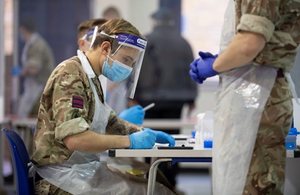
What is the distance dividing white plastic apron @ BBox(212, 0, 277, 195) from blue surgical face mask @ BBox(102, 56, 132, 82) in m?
0.49

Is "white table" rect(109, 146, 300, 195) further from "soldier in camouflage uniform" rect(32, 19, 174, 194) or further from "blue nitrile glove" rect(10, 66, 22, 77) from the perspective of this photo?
"blue nitrile glove" rect(10, 66, 22, 77)

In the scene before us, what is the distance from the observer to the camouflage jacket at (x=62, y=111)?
197 centimetres

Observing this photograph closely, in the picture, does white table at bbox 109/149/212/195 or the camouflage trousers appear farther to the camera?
white table at bbox 109/149/212/195

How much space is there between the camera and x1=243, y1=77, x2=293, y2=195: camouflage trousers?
1.82m

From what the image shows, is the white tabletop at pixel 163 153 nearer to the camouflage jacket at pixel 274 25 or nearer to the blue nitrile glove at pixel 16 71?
the camouflage jacket at pixel 274 25

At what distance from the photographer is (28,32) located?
575 centimetres

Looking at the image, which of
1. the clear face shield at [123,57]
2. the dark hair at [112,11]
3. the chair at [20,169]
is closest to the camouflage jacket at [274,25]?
the clear face shield at [123,57]

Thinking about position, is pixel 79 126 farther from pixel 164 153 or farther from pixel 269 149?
pixel 269 149

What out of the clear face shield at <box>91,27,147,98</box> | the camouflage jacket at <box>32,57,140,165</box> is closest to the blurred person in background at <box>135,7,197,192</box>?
the clear face shield at <box>91,27,147,98</box>

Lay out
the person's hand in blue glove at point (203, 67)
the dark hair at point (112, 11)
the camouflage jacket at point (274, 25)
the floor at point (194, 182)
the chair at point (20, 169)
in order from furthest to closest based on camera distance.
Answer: the dark hair at point (112, 11) < the floor at point (194, 182) < the chair at point (20, 169) < the person's hand in blue glove at point (203, 67) < the camouflage jacket at point (274, 25)

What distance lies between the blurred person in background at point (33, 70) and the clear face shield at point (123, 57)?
10.6 ft

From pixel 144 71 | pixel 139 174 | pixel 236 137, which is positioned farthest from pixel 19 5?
pixel 236 137

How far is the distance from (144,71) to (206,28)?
1082mm

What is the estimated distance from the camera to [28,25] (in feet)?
19.0
